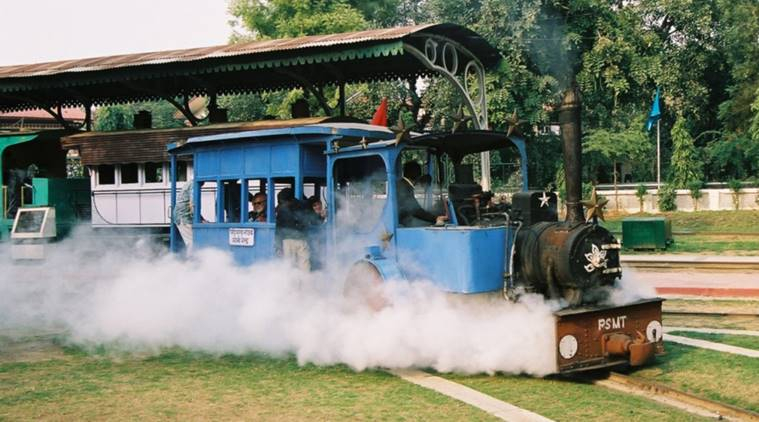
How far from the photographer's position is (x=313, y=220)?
29.6ft

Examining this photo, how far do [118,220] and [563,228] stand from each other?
1321cm

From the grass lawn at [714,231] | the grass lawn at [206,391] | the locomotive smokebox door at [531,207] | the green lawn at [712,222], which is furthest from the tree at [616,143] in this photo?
the grass lawn at [206,391]

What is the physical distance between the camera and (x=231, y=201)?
10.6m

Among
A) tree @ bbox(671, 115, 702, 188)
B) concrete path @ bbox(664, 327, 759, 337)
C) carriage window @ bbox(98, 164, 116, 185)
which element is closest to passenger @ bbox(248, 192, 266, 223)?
concrete path @ bbox(664, 327, 759, 337)

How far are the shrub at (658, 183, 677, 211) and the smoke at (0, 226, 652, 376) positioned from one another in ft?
93.2

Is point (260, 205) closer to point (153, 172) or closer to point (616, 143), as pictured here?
point (153, 172)

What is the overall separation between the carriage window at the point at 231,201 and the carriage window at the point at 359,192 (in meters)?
2.35

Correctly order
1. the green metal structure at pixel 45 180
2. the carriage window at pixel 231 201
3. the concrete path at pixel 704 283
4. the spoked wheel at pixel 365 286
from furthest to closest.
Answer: the green metal structure at pixel 45 180
the concrete path at pixel 704 283
the carriage window at pixel 231 201
the spoked wheel at pixel 365 286

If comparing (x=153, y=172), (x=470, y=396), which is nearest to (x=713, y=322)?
(x=470, y=396)

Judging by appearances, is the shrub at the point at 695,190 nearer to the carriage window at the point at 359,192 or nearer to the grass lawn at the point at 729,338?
the grass lawn at the point at 729,338

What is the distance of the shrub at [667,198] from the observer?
1423 inches

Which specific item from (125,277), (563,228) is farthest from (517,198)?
(125,277)

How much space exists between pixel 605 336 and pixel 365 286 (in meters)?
2.33

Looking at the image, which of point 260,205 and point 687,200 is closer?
point 260,205
